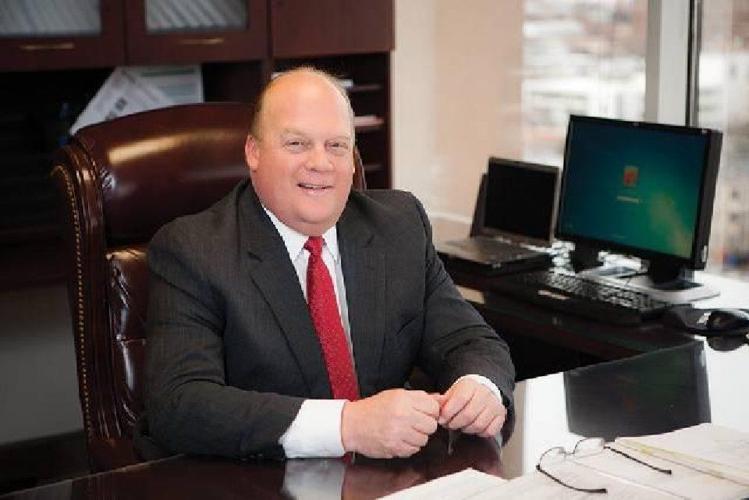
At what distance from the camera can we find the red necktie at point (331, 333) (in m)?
2.11

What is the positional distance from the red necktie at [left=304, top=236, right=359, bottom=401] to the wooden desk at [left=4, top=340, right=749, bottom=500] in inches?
11.8

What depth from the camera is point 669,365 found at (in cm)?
224

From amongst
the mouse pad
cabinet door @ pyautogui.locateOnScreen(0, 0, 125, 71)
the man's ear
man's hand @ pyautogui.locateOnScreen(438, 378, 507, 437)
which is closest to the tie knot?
the man's ear

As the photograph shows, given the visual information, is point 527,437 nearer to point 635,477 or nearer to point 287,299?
point 635,477

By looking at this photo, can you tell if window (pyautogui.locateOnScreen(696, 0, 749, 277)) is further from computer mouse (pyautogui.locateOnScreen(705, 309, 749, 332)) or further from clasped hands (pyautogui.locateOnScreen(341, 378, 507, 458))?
clasped hands (pyautogui.locateOnScreen(341, 378, 507, 458))

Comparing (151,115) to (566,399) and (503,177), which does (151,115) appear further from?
(503,177)

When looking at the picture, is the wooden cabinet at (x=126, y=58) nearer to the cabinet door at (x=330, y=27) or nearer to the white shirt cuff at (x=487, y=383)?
the cabinet door at (x=330, y=27)

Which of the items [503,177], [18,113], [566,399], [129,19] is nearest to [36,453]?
[18,113]

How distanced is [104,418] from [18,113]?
1.79 metres

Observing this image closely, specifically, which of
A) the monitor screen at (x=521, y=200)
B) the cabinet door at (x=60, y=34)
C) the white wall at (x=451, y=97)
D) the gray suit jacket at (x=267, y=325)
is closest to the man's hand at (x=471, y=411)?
the gray suit jacket at (x=267, y=325)

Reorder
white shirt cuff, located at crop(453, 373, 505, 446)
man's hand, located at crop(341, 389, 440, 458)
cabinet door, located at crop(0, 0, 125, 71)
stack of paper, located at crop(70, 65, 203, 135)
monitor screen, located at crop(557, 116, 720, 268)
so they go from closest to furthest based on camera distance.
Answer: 1. man's hand, located at crop(341, 389, 440, 458)
2. white shirt cuff, located at crop(453, 373, 505, 446)
3. monitor screen, located at crop(557, 116, 720, 268)
4. cabinet door, located at crop(0, 0, 125, 71)
5. stack of paper, located at crop(70, 65, 203, 135)

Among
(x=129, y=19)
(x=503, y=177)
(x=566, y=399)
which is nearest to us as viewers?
(x=566, y=399)

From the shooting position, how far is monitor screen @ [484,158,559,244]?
3.23 metres

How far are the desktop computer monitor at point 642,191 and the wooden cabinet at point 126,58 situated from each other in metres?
1.14
